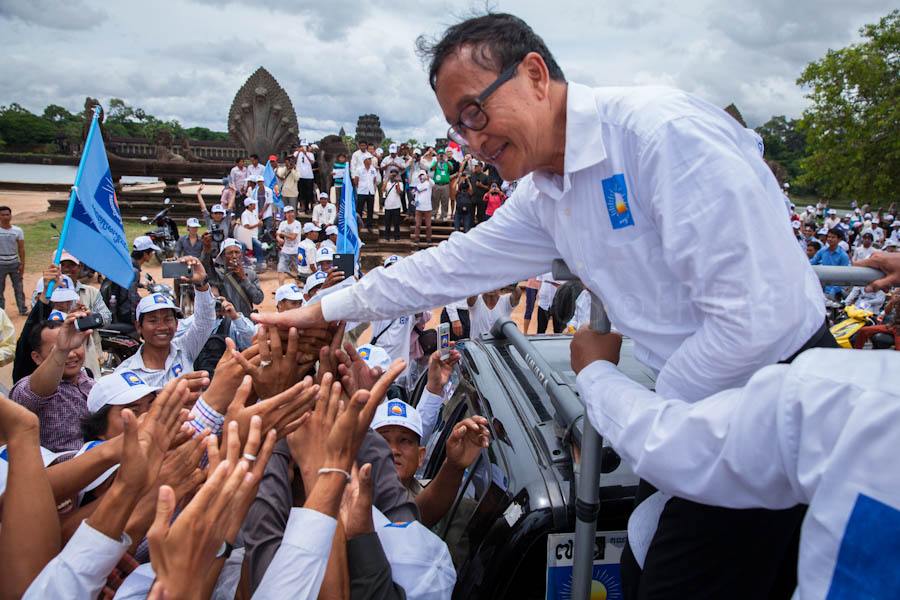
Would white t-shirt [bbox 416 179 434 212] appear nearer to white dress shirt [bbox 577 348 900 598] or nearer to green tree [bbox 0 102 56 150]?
white dress shirt [bbox 577 348 900 598]

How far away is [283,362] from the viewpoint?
84.4 inches

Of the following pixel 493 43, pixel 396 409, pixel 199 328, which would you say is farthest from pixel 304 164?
pixel 493 43

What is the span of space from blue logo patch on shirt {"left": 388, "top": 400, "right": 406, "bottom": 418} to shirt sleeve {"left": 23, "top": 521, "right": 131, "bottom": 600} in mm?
1458

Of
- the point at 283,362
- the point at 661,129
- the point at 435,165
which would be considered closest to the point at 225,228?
the point at 435,165

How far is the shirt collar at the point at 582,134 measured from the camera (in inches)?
61.6

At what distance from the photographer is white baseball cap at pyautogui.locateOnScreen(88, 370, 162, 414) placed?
2.91 meters

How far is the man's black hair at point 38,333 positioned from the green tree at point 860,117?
27.0 metres

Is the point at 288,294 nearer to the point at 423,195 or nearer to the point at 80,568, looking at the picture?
the point at 80,568

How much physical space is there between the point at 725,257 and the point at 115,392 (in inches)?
114

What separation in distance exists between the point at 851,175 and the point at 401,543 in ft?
91.7

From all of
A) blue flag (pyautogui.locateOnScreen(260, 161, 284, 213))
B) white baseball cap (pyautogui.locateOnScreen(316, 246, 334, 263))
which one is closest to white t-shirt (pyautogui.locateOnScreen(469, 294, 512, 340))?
white baseball cap (pyautogui.locateOnScreen(316, 246, 334, 263))

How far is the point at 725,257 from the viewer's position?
4.20ft

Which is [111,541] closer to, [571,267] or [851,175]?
[571,267]

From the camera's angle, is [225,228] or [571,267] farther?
[225,228]
